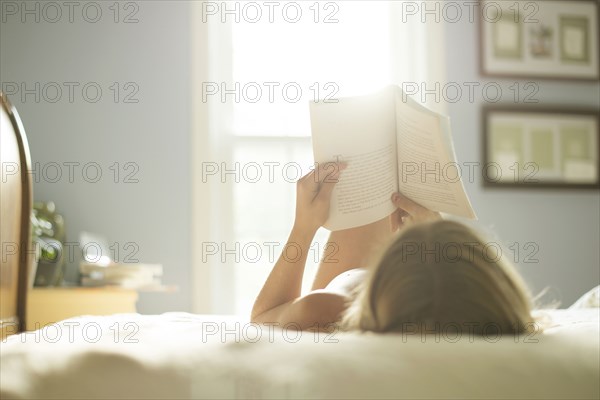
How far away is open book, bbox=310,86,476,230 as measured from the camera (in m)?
1.46

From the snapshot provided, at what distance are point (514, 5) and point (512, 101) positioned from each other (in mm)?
501

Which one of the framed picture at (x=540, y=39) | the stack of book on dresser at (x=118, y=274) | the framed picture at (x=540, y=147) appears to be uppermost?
the framed picture at (x=540, y=39)

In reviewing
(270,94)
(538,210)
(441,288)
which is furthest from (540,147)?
(441,288)

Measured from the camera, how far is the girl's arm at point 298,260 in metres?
1.17

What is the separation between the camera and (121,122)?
319 cm

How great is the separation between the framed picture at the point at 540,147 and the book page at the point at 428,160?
6.47 ft

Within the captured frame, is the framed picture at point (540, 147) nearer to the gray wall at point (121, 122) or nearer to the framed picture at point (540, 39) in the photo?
the framed picture at point (540, 39)

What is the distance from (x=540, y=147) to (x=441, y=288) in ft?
9.16

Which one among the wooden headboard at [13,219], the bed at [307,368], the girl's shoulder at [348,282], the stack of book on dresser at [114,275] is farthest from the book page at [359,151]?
the stack of book on dresser at [114,275]

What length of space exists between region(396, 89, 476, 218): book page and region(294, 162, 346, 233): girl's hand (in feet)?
0.51

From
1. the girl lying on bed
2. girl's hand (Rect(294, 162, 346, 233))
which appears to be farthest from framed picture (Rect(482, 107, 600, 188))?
the girl lying on bed

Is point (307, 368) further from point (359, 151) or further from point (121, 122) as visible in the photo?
point (121, 122)

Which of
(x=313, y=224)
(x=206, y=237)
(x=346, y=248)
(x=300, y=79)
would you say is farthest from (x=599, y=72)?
(x=313, y=224)

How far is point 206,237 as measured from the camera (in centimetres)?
318
